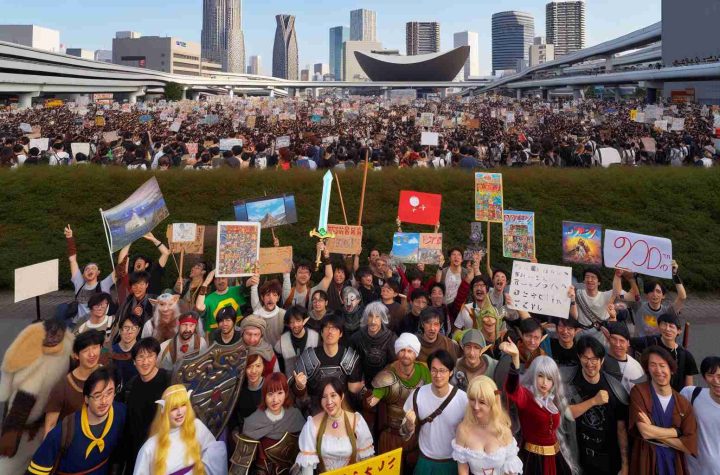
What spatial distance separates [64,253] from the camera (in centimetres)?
884

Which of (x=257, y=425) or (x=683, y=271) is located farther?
(x=683, y=271)

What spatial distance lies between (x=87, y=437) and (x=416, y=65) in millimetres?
117178

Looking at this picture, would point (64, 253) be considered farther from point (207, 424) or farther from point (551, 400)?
point (551, 400)

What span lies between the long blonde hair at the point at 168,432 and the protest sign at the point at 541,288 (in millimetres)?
3051

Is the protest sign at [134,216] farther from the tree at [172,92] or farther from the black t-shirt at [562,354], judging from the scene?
the tree at [172,92]

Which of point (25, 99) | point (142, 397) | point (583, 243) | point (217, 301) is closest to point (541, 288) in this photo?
point (583, 243)

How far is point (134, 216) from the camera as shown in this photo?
6.17 meters

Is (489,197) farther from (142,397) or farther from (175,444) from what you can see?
(175,444)

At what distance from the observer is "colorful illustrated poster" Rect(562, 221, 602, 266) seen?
6.23 m

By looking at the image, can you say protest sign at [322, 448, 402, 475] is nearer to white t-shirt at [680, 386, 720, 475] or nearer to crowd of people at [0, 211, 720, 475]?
crowd of people at [0, 211, 720, 475]

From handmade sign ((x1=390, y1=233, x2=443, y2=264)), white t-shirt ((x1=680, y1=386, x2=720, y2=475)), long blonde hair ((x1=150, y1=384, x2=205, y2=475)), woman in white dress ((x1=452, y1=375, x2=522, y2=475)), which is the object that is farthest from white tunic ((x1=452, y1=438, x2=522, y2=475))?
handmade sign ((x1=390, y1=233, x2=443, y2=264))

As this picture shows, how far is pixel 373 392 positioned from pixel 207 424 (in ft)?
3.59

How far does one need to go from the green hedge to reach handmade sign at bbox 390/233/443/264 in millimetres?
2111

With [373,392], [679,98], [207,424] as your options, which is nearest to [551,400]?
[373,392]
